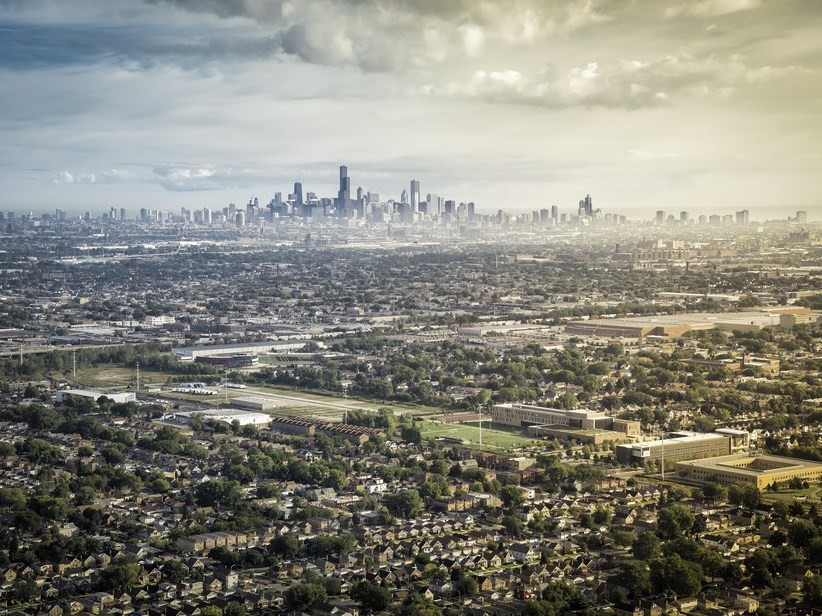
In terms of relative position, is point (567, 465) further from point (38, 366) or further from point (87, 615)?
point (38, 366)

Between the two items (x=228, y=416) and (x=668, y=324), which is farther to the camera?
(x=668, y=324)

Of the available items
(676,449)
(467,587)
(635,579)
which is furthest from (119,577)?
(676,449)

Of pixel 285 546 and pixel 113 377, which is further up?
pixel 285 546

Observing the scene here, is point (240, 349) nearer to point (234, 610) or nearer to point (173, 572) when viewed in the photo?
point (173, 572)

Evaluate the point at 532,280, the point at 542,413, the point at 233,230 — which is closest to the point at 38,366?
the point at 542,413

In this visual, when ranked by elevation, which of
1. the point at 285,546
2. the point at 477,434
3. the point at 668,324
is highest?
the point at 668,324

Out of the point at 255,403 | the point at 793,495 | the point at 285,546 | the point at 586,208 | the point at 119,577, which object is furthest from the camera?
A: the point at 586,208

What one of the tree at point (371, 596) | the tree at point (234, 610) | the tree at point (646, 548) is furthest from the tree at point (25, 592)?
the tree at point (646, 548)
